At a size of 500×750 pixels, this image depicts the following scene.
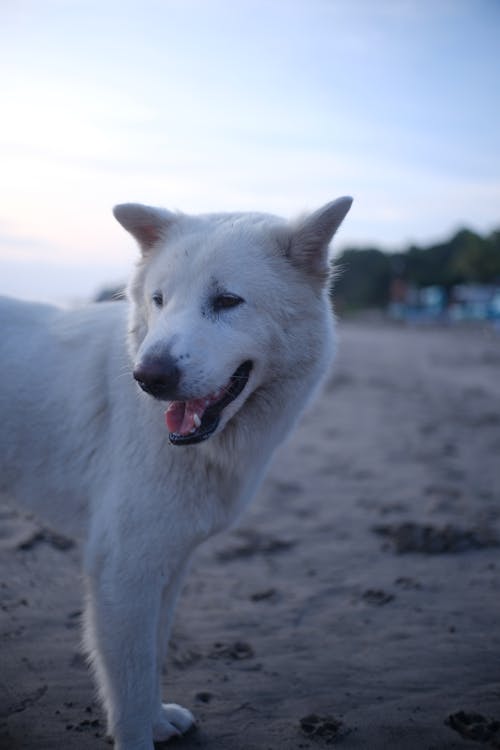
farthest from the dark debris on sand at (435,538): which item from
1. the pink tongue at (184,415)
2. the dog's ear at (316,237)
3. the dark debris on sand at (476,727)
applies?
the pink tongue at (184,415)

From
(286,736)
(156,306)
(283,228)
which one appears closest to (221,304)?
(156,306)

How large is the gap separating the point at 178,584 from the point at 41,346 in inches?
54.5

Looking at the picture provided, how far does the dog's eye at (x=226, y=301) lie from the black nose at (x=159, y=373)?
16.7 inches

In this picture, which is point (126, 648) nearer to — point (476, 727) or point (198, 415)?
point (198, 415)

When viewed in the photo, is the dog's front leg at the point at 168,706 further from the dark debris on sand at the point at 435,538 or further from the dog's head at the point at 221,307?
the dark debris on sand at the point at 435,538

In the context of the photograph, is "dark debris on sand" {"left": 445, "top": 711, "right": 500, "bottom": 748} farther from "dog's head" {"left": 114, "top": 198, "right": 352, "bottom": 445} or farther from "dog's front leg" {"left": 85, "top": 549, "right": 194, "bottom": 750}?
"dog's head" {"left": 114, "top": 198, "right": 352, "bottom": 445}

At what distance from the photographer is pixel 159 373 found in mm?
2262

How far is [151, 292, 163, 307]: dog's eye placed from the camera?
266 centimetres

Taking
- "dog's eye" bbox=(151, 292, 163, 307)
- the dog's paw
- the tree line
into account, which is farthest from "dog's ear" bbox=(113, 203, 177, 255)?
the tree line

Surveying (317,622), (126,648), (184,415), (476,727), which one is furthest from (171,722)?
(184,415)

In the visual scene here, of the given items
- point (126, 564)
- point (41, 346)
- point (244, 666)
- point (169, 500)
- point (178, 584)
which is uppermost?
point (41, 346)

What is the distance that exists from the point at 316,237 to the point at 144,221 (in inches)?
33.9

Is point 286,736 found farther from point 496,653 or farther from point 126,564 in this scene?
point 496,653

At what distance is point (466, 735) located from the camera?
2.73 m
